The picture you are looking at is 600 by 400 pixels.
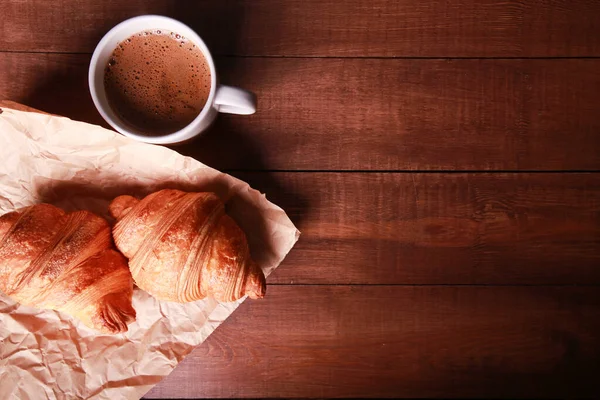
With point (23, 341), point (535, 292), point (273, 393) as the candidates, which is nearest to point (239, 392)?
point (273, 393)

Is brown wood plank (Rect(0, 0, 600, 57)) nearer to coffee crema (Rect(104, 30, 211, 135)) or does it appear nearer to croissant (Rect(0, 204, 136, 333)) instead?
coffee crema (Rect(104, 30, 211, 135))

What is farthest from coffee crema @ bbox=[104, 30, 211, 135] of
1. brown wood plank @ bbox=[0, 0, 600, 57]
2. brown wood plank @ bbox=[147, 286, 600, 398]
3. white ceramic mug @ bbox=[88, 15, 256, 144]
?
brown wood plank @ bbox=[147, 286, 600, 398]

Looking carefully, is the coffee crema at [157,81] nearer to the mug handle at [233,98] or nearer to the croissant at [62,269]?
the mug handle at [233,98]

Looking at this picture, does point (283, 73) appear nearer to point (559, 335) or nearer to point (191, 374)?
point (191, 374)

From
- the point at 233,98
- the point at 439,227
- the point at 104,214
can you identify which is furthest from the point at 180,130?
the point at 439,227

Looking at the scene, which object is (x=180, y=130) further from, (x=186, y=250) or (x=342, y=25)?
(x=342, y=25)
